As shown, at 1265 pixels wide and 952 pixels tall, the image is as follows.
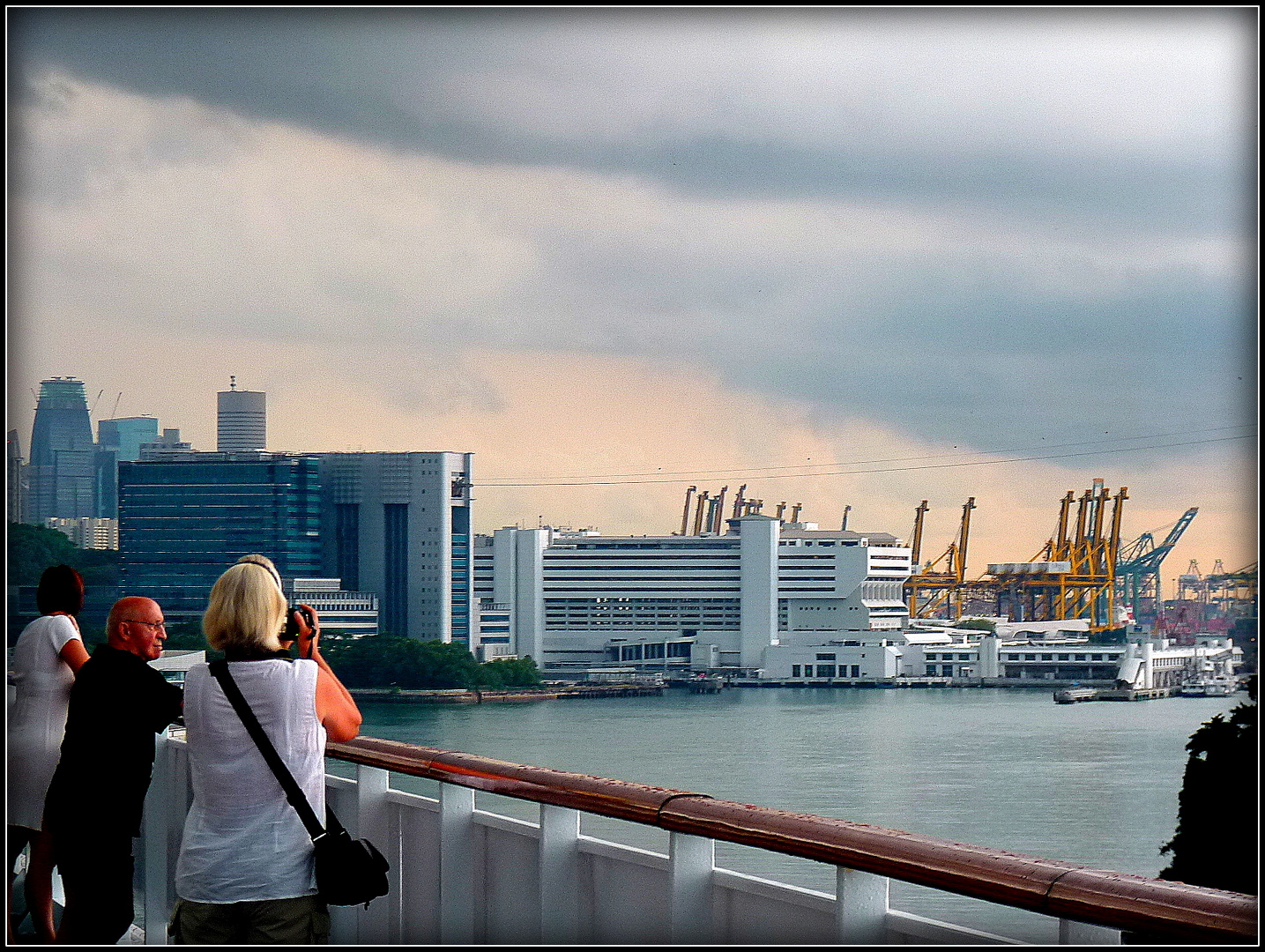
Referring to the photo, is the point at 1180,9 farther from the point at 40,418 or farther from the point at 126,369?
the point at 126,369

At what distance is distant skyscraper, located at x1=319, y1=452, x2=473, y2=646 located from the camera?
147 feet

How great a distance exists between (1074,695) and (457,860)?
38.1 meters

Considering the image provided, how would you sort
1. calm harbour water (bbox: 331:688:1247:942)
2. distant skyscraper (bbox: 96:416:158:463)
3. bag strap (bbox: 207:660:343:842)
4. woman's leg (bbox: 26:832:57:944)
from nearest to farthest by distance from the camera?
bag strap (bbox: 207:660:343:842), woman's leg (bbox: 26:832:57:944), calm harbour water (bbox: 331:688:1247:942), distant skyscraper (bbox: 96:416:158:463)

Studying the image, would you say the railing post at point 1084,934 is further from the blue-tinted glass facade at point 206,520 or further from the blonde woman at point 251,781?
the blue-tinted glass facade at point 206,520

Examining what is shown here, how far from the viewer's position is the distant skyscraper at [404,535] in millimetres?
44688

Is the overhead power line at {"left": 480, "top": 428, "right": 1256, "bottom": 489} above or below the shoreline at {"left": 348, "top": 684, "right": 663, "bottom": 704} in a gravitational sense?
above

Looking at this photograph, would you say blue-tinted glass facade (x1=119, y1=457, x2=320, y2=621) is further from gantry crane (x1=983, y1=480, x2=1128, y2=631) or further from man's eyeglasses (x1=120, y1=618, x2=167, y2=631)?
man's eyeglasses (x1=120, y1=618, x2=167, y2=631)

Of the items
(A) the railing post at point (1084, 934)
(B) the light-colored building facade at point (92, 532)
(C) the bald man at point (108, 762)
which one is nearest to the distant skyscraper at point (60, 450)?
(B) the light-colored building facade at point (92, 532)

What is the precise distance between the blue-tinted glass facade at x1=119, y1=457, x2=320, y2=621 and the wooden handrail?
40514 millimetres

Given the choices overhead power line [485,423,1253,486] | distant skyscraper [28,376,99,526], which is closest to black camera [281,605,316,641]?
distant skyscraper [28,376,99,526]

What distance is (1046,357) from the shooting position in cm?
5288

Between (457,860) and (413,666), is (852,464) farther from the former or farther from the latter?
(457,860)

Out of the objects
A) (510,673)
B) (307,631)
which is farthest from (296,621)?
(510,673)

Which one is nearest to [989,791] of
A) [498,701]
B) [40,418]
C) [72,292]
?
[498,701]
